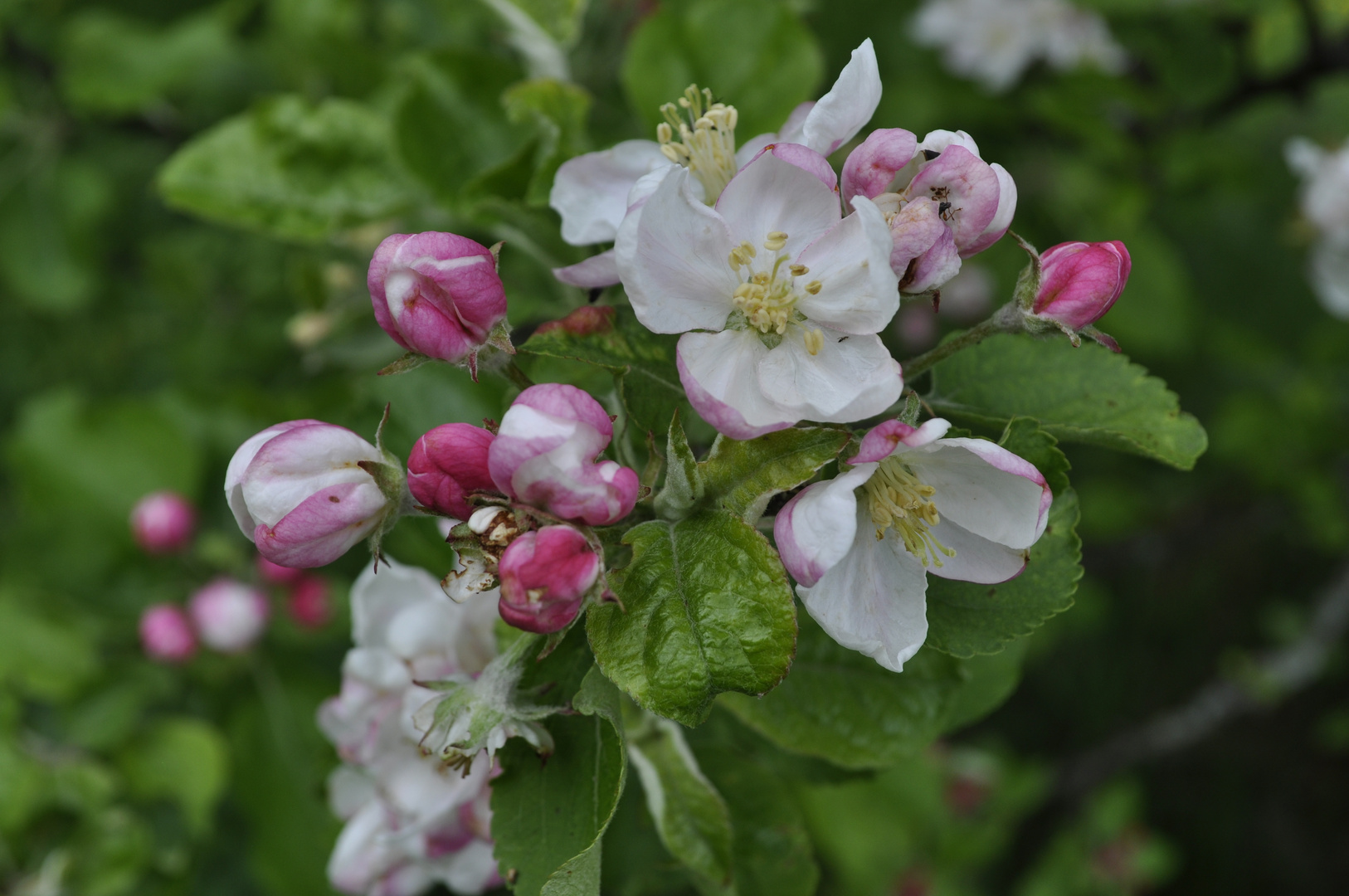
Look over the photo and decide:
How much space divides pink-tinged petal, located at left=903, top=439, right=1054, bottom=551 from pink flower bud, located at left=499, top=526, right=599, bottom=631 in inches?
13.5

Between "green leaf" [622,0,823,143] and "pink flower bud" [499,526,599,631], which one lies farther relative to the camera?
"green leaf" [622,0,823,143]

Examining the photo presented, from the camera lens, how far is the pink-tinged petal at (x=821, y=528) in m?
0.91

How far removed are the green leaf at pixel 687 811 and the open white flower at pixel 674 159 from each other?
0.62 m

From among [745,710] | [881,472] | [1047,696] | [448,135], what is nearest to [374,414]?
[448,135]

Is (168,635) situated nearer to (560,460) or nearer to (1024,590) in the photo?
(560,460)

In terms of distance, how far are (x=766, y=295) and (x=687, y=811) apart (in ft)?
2.15

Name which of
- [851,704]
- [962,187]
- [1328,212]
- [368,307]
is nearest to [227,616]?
[368,307]

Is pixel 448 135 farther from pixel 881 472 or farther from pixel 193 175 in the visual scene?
pixel 881 472

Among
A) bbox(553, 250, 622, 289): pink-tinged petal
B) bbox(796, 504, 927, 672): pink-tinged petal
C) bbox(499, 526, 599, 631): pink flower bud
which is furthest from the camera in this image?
bbox(553, 250, 622, 289): pink-tinged petal

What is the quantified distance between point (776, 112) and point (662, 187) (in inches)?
32.1

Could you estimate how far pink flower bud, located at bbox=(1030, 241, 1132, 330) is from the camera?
998mm

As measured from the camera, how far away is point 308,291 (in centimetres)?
200

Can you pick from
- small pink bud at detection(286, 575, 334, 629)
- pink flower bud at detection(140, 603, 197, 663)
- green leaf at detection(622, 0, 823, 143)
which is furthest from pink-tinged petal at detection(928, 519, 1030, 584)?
pink flower bud at detection(140, 603, 197, 663)

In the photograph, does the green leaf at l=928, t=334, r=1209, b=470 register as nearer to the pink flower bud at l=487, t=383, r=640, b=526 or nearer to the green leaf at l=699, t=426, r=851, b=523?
the green leaf at l=699, t=426, r=851, b=523
